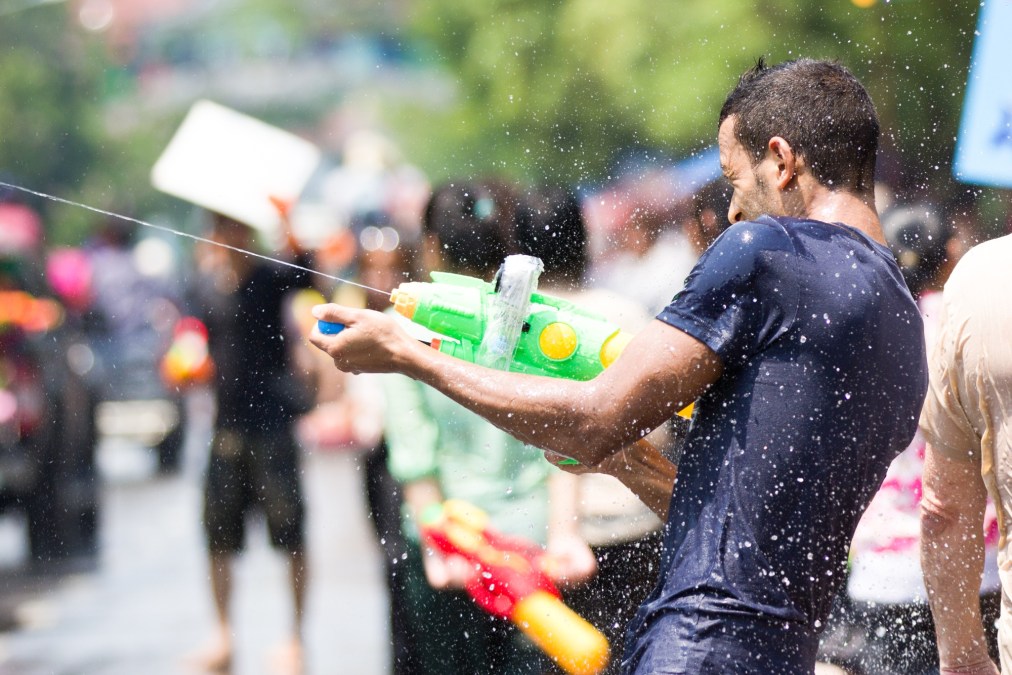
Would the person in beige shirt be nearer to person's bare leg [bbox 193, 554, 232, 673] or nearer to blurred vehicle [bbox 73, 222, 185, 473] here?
person's bare leg [bbox 193, 554, 232, 673]

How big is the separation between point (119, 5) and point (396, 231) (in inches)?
377

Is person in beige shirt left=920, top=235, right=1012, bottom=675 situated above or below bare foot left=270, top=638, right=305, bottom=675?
above

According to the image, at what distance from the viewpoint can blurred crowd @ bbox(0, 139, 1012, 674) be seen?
3062 mm

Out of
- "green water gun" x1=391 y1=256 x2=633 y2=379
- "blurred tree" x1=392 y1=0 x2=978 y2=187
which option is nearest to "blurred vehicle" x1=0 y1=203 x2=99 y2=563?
"blurred tree" x1=392 y1=0 x2=978 y2=187

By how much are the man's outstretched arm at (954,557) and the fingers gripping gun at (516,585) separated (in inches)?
31.8

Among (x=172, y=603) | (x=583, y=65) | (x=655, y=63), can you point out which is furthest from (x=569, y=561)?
(x=583, y=65)

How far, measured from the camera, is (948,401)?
2102 millimetres

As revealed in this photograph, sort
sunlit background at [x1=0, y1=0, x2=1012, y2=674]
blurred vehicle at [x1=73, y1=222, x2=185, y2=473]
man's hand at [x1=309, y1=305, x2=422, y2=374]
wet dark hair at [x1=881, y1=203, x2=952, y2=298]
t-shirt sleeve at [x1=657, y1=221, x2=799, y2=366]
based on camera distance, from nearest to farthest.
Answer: t-shirt sleeve at [x1=657, y1=221, x2=799, y2=366] → man's hand at [x1=309, y1=305, x2=422, y2=374] → wet dark hair at [x1=881, y1=203, x2=952, y2=298] → sunlit background at [x1=0, y1=0, x2=1012, y2=674] → blurred vehicle at [x1=73, y1=222, x2=185, y2=473]

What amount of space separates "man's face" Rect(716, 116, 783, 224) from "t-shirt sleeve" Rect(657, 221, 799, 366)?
180 mm

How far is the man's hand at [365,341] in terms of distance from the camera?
6.46 feet

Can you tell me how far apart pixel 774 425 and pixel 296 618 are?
10.5ft

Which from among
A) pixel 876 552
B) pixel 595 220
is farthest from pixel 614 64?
pixel 876 552

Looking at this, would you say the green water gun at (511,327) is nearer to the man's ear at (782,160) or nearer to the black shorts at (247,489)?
the man's ear at (782,160)

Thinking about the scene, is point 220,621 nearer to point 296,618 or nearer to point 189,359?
point 296,618
